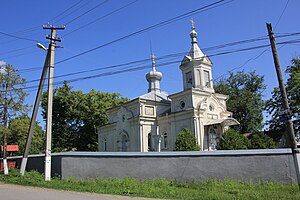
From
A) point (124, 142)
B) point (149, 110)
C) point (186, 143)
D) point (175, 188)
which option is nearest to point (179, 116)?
point (149, 110)

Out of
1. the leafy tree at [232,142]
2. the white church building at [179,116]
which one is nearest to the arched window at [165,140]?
the white church building at [179,116]

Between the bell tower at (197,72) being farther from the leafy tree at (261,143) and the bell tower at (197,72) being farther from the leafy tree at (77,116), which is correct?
the leafy tree at (77,116)

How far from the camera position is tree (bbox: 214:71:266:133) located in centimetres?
4206

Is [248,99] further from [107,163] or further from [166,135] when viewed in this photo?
[107,163]

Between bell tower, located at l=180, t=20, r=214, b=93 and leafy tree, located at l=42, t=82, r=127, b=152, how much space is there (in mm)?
16496

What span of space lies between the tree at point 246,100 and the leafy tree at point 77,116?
17576 mm

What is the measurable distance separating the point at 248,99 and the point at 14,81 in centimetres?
3097

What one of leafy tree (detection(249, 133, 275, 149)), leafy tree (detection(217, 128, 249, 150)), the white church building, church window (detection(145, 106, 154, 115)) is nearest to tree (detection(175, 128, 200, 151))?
leafy tree (detection(217, 128, 249, 150))

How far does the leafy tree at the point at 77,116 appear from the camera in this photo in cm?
4562

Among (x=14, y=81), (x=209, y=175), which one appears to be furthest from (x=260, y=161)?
(x=14, y=81)

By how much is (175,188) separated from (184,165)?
188 centimetres

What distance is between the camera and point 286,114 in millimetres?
10875

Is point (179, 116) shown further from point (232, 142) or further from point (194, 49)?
point (194, 49)

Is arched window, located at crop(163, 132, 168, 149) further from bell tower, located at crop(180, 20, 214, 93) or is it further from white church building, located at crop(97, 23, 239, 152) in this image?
bell tower, located at crop(180, 20, 214, 93)
